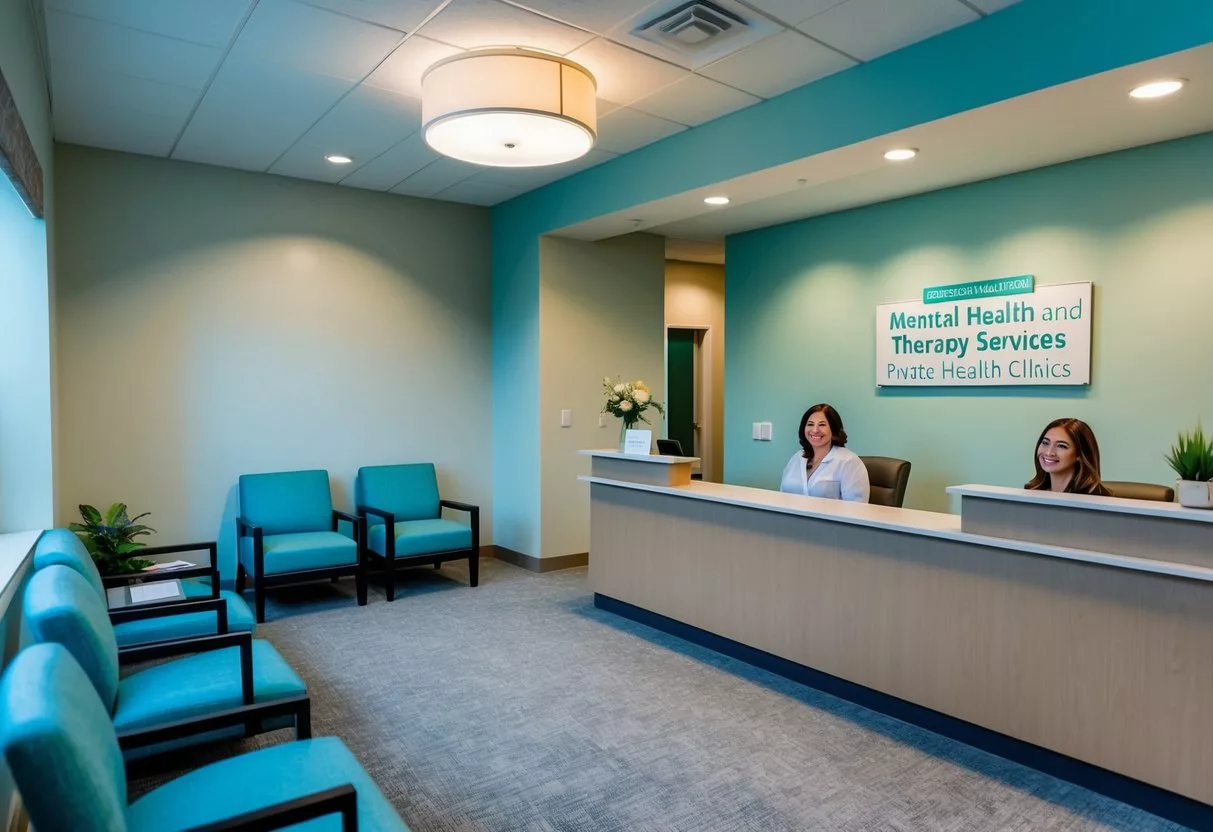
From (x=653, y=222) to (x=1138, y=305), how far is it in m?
2.40

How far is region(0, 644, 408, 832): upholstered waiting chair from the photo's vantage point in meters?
1.09

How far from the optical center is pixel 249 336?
14.4ft

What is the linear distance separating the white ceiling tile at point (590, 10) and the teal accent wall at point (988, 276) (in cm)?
238

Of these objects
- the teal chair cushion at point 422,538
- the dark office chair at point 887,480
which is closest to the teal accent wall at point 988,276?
the dark office chair at point 887,480

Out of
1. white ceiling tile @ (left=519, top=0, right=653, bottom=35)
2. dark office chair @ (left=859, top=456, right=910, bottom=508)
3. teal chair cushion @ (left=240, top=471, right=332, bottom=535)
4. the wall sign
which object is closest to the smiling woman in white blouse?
dark office chair @ (left=859, top=456, right=910, bottom=508)

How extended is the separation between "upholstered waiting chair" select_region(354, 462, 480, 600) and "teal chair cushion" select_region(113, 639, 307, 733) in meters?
1.89

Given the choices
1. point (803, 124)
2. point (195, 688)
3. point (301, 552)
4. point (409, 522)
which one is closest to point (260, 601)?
point (301, 552)

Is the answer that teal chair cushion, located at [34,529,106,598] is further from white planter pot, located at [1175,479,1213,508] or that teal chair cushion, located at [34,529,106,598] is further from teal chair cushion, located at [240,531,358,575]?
white planter pot, located at [1175,479,1213,508]

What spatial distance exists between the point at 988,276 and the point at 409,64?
3.00 m

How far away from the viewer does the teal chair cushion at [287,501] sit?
4.23 m

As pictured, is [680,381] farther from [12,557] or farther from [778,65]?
[12,557]

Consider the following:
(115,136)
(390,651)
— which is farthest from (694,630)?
(115,136)

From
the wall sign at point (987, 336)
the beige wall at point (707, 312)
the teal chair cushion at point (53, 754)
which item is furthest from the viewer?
the beige wall at point (707, 312)

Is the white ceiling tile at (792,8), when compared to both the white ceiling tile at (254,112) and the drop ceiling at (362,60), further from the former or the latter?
the white ceiling tile at (254,112)
